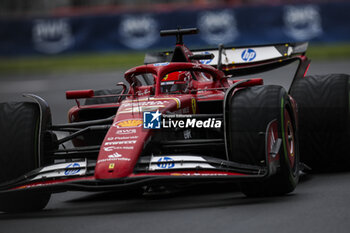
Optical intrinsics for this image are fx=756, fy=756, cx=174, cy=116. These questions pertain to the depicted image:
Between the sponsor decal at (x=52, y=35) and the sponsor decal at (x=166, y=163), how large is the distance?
68.3ft

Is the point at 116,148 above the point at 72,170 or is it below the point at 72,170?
above

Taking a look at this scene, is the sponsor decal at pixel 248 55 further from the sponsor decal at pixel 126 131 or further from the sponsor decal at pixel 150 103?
the sponsor decal at pixel 126 131

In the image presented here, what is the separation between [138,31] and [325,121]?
1814cm

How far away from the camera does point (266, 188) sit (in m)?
6.82

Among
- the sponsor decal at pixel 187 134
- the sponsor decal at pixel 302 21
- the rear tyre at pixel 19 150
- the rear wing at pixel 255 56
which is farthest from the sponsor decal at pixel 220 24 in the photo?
the rear tyre at pixel 19 150

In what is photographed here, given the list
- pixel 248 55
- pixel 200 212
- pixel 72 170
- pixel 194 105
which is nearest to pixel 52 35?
pixel 248 55

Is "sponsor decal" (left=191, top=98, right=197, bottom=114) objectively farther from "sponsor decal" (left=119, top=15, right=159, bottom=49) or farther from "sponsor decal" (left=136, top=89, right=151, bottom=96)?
"sponsor decal" (left=119, top=15, right=159, bottom=49)

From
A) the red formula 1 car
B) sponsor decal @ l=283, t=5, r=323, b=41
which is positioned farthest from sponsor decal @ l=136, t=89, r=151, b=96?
sponsor decal @ l=283, t=5, r=323, b=41

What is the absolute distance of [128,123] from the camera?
6.94m

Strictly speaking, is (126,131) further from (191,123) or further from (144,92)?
(144,92)

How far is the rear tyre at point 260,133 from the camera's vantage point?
21.9 ft

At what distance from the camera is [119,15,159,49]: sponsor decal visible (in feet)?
84.6

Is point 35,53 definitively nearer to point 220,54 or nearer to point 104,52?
point 104,52

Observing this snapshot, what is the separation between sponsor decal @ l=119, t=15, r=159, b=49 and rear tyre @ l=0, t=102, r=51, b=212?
61.3 feet
